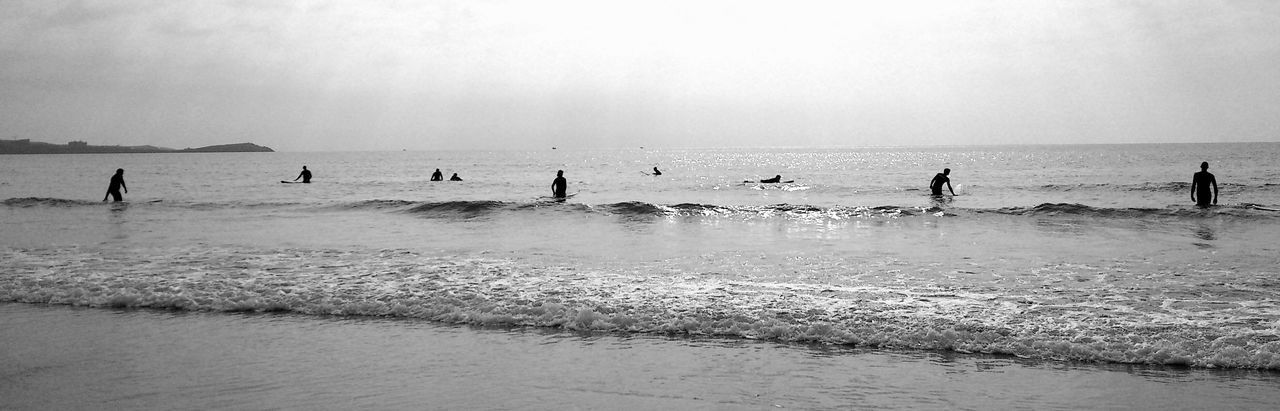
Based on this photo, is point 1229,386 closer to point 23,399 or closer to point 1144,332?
point 1144,332

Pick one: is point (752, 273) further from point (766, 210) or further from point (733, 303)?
point (766, 210)

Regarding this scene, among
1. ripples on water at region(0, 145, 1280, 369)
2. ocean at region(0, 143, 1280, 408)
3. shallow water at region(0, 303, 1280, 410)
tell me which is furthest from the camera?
ripples on water at region(0, 145, 1280, 369)

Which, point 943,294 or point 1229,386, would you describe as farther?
point 943,294

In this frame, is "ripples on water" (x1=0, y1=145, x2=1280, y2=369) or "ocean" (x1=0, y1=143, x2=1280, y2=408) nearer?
"ocean" (x1=0, y1=143, x2=1280, y2=408)

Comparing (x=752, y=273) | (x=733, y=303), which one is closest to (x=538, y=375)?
(x=733, y=303)

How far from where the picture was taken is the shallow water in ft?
18.7

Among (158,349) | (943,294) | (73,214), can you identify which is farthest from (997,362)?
(73,214)

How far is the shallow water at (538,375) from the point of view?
571 cm

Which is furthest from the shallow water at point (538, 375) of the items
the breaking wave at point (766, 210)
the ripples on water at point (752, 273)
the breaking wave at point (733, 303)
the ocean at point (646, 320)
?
the breaking wave at point (766, 210)

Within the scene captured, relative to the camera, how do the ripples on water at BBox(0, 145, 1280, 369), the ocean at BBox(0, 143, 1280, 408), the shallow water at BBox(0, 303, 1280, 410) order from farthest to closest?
the ripples on water at BBox(0, 145, 1280, 369), the ocean at BBox(0, 143, 1280, 408), the shallow water at BBox(0, 303, 1280, 410)

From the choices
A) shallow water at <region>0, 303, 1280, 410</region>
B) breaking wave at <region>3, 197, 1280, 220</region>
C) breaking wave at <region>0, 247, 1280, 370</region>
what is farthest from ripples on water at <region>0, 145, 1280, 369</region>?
shallow water at <region>0, 303, 1280, 410</region>

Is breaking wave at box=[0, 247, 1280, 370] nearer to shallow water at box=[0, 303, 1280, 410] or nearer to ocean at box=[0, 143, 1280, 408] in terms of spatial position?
ocean at box=[0, 143, 1280, 408]

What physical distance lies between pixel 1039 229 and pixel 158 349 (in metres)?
19.0

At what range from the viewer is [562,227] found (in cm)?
2061
